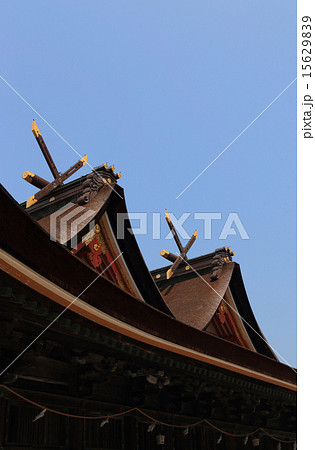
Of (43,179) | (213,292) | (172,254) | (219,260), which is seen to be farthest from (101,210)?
(219,260)

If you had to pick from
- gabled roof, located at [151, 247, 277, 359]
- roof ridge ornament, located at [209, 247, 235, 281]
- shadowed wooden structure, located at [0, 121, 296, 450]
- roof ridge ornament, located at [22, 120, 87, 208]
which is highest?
roof ridge ornament, located at [22, 120, 87, 208]

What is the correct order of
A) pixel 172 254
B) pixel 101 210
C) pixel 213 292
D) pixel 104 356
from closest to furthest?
pixel 104 356 → pixel 101 210 → pixel 213 292 → pixel 172 254

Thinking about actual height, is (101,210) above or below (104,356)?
above

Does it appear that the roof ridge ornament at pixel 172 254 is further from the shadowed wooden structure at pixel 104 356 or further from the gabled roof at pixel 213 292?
the shadowed wooden structure at pixel 104 356

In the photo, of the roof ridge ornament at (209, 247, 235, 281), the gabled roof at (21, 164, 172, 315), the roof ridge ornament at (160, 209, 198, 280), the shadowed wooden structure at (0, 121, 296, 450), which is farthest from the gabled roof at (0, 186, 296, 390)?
the roof ridge ornament at (160, 209, 198, 280)

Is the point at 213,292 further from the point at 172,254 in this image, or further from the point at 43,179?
the point at 43,179

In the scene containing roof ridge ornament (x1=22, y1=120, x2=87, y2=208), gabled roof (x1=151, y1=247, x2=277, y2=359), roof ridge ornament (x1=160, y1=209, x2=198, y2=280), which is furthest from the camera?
roof ridge ornament (x1=160, y1=209, x2=198, y2=280)

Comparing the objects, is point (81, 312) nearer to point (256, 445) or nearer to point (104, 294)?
point (104, 294)

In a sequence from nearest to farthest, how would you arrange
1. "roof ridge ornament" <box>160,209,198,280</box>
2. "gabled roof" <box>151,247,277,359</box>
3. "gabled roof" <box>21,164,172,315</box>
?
"gabled roof" <box>21,164,172,315</box> < "gabled roof" <box>151,247,277,359</box> < "roof ridge ornament" <box>160,209,198,280</box>

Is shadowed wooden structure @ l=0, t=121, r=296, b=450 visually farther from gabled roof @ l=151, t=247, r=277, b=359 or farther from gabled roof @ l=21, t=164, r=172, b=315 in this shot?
gabled roof @ l=151, t=247, r=277, b=359

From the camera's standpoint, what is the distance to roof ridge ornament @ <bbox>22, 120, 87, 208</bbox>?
11.0 metres

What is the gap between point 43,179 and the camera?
11328 millimetres
